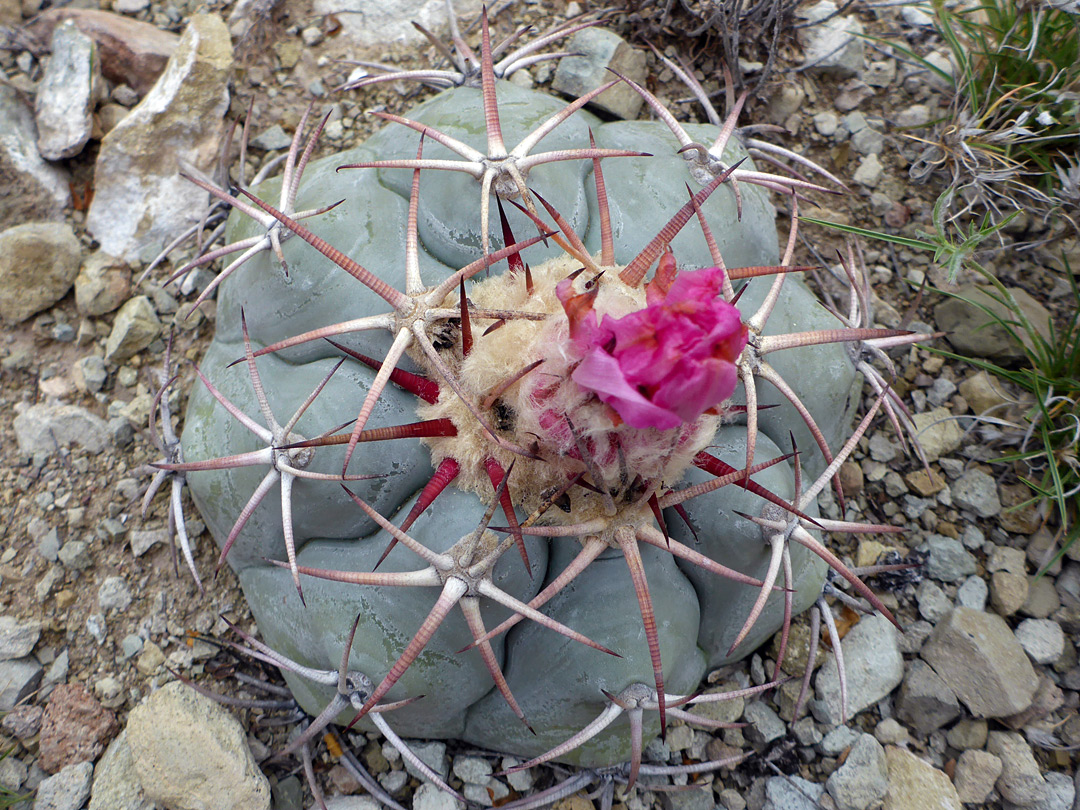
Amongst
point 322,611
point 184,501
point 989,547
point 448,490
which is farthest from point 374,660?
point 989,547

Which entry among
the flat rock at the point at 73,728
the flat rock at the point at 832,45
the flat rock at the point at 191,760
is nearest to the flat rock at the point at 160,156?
the flat rock at the point at 73,728

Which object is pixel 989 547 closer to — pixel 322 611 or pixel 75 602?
pixel 322 611

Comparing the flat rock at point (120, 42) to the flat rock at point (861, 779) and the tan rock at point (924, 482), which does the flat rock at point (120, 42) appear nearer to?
the tan rock at point (924, 482)

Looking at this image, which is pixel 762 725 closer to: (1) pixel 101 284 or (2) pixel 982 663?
(2) pixel 982 663

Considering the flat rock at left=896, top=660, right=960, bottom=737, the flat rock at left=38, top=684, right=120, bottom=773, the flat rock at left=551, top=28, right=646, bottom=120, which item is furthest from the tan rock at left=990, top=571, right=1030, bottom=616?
the flat rock at left=38, top=684, right=120, bottom=773

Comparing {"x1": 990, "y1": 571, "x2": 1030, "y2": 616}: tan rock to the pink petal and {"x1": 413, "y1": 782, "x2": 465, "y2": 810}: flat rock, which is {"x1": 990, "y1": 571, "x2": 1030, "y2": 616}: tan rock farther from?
the pink petal

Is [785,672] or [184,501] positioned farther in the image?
[184,501]
